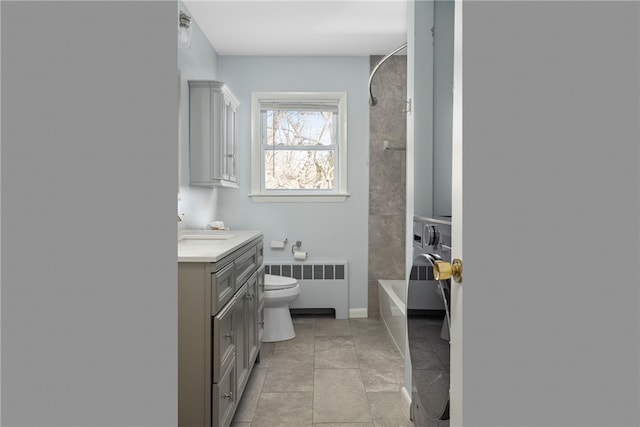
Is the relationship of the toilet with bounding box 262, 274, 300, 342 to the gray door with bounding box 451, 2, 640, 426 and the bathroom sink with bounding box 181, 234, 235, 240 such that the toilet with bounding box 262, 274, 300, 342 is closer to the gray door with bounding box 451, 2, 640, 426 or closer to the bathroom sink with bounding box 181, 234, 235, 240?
the bathroom sink with bounding box 181, 234, 235, 240

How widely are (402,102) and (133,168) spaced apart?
3463 mm

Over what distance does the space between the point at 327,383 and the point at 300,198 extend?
1.78 meters

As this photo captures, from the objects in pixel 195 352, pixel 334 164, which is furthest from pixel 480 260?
pixel 334 164

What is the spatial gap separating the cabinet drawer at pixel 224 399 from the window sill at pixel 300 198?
82.0 inches

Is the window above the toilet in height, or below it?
above

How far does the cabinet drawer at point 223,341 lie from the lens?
1557 mm

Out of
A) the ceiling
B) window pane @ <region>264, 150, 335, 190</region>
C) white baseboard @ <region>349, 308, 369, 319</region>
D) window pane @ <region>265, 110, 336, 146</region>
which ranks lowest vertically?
white baseboard @ <region>349, 308, 369, 319</region>

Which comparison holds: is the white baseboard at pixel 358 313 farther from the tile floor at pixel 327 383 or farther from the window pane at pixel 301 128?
the window pane at pixel 301 128

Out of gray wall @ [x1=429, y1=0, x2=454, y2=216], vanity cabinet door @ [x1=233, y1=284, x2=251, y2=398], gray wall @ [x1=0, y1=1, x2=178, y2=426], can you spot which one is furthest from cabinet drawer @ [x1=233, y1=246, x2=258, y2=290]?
gray wall @ [x1=0, y1=1, x2=178, y2=426]

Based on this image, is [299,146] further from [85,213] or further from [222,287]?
[85,213]

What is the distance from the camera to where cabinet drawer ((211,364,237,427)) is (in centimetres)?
155

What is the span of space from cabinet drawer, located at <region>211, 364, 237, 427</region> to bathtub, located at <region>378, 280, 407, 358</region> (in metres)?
1.12

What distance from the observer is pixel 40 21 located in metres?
0.44

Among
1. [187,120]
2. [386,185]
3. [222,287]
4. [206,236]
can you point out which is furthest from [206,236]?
[386,185]
